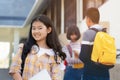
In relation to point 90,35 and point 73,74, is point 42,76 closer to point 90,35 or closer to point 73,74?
point 90,35

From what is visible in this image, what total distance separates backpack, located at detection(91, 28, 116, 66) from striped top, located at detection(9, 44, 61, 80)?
99cm

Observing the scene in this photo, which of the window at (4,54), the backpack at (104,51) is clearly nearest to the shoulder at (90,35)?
the backpack at (104,51)

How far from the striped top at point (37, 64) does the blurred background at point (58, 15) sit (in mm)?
2375

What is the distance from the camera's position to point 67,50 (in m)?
5.39

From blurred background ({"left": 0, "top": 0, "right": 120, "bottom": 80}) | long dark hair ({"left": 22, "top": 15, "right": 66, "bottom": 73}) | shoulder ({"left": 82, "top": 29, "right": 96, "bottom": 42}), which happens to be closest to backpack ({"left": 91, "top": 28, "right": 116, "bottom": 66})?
shoulder ({"left": 82, "top": 29, "right": 96, "bottom": 42})

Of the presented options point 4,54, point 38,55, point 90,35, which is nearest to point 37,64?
point 38,55

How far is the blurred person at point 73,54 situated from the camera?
5.32 m

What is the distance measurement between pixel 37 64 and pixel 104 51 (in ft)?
3.91

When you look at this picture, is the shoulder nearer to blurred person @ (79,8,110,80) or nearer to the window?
blurred person @ (79,8,110,80)

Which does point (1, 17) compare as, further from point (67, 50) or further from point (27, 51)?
point (27, 51)

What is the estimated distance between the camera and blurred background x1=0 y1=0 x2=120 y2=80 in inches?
241

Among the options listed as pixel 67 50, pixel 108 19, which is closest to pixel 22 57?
pixel 67 50

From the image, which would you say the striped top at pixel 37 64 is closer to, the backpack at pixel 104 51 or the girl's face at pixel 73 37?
the backpack at pixel 104 51

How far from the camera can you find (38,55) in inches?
128
